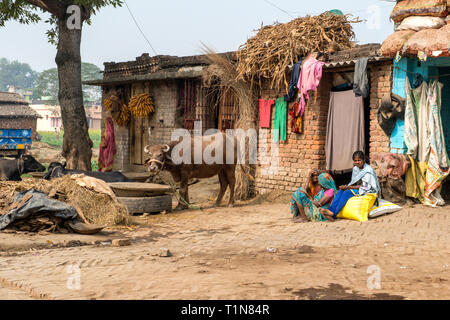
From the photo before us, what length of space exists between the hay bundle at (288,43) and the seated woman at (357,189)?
3363mm

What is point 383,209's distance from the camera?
28.8 ft

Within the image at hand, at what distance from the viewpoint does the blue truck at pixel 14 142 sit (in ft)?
82.6

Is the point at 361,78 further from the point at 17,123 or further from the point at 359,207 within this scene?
the point at 17,123

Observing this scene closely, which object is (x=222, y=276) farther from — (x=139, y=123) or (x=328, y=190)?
(x=139, y=123)

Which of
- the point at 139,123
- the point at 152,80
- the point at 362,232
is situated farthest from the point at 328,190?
the point at 139,123

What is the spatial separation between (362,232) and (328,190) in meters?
1.09

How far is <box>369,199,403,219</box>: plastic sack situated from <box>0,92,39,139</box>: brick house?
35.4 meters

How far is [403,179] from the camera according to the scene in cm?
955

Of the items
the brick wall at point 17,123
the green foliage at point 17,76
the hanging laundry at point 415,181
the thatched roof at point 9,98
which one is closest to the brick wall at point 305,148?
the hanging laundry at point 415,181

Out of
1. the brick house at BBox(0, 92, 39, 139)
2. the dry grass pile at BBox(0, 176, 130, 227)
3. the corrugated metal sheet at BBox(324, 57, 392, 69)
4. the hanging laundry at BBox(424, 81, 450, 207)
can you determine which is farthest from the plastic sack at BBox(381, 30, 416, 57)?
the brick house at BBox(0, 92, 39, 139)

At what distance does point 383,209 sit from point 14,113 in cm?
3589

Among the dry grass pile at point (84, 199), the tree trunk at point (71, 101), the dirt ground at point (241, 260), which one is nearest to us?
the dirt ground at point (241, 260)

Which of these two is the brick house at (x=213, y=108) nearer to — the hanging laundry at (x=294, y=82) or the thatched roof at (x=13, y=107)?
the hanging laundry at (x=294, y=82)

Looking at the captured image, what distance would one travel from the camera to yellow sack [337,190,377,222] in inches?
338
